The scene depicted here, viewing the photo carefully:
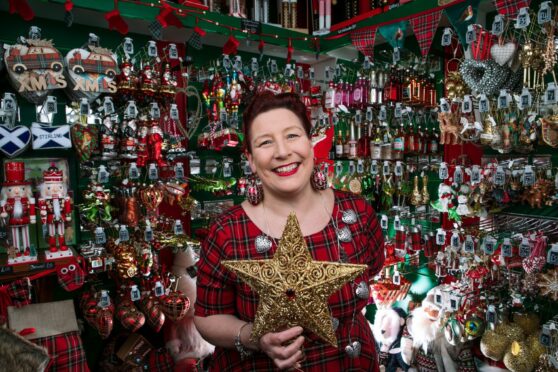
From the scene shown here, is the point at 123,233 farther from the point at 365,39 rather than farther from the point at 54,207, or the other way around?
the point at 365,39

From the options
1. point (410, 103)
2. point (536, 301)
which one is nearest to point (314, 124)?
point (410, 103)

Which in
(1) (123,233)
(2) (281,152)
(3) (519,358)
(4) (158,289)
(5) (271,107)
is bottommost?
(3) (519,358)

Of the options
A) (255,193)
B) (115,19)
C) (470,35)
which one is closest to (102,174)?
(115,19)

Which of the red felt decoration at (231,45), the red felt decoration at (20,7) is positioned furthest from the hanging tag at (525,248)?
the red felt decoration at (20,7)

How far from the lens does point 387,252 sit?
2.89 metres

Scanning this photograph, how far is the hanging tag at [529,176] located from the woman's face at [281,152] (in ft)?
4.18

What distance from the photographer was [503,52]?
204 cm

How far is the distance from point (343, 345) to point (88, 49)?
2.00 m

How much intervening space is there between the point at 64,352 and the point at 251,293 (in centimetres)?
127

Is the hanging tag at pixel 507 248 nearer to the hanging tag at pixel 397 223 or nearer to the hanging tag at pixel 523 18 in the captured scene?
the hanging tag at pixel 397 223

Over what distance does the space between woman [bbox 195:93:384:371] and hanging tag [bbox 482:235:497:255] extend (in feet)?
3.70

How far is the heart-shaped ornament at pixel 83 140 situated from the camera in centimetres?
→ 217

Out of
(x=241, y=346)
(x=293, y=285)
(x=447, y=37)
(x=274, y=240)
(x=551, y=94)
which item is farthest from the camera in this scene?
(x=447, y=37)

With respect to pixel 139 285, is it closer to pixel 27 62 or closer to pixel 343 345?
pixel 27 62
